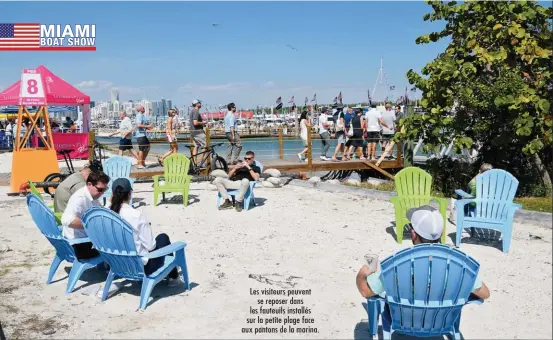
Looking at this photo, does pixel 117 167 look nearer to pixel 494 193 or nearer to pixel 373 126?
pixel 494 193

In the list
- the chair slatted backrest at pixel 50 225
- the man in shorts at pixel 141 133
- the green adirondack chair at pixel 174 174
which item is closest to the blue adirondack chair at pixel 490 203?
the chair slatted backrest at pixel 50 225

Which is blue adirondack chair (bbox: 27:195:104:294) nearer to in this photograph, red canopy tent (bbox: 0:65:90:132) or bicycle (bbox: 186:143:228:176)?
bicycle (bbox: 186:143:228:176)

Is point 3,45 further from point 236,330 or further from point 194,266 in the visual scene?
point 236,330

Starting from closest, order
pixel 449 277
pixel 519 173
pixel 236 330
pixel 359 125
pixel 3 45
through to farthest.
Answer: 1. pixel 449 277
2. pixel 236 330
3. pixel 519 173
4. pixel 3 45
5. pixel 359 125

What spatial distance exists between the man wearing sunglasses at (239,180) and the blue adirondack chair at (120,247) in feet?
15.0

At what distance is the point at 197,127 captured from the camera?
14492mm

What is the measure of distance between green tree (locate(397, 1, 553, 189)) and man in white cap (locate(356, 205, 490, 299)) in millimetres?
6487

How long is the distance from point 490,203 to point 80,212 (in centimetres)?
499

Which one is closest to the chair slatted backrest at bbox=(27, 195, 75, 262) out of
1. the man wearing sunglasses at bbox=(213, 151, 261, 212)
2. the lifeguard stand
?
the man wearing sunglasses at bbox=(213, 151, 261, 212)

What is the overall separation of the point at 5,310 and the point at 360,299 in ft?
10.6

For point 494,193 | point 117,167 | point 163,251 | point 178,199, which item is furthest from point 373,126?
point 163,251

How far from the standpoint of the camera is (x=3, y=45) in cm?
1274

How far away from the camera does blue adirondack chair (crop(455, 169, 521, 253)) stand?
6.75 meters

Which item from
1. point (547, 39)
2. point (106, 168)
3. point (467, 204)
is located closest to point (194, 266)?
point (467, 204)
